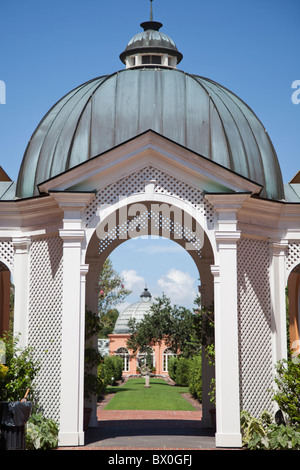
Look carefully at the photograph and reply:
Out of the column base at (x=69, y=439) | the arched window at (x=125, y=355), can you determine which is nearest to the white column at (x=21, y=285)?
the column base at (x=69, y=439)

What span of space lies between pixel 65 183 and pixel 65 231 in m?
1.02

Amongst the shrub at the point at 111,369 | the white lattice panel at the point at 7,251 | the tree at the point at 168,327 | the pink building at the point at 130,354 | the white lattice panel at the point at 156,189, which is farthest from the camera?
the pink building at the point at 130,354

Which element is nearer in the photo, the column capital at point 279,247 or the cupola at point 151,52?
the column capital at point 279,247

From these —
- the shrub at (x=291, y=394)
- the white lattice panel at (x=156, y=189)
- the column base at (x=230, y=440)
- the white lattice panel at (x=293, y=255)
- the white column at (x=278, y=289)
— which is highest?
the white lattice panel at (x=156, y=189)

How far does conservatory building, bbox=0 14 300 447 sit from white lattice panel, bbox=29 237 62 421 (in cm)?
3

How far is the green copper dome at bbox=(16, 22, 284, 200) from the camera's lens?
1559cm

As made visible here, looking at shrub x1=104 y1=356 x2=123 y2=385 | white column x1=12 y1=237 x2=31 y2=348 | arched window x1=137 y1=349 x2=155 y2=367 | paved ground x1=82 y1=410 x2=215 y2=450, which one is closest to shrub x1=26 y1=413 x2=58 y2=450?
paved ground x1=82 y1=410 x2=215 y2=450

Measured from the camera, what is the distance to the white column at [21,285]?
15.4m

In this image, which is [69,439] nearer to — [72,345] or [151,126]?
[72,345]

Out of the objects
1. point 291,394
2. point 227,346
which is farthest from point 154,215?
point 291,394

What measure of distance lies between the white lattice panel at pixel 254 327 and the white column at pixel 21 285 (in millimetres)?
4936

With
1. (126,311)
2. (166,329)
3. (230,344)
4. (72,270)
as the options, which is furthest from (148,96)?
(126,311)

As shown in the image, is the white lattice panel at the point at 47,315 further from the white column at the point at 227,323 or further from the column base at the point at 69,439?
the white column at the point at 227,323

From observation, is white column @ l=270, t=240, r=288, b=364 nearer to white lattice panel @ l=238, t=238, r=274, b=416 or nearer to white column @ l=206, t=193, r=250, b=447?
white lattice panel @ l=238, t=238, r=274, b=416
